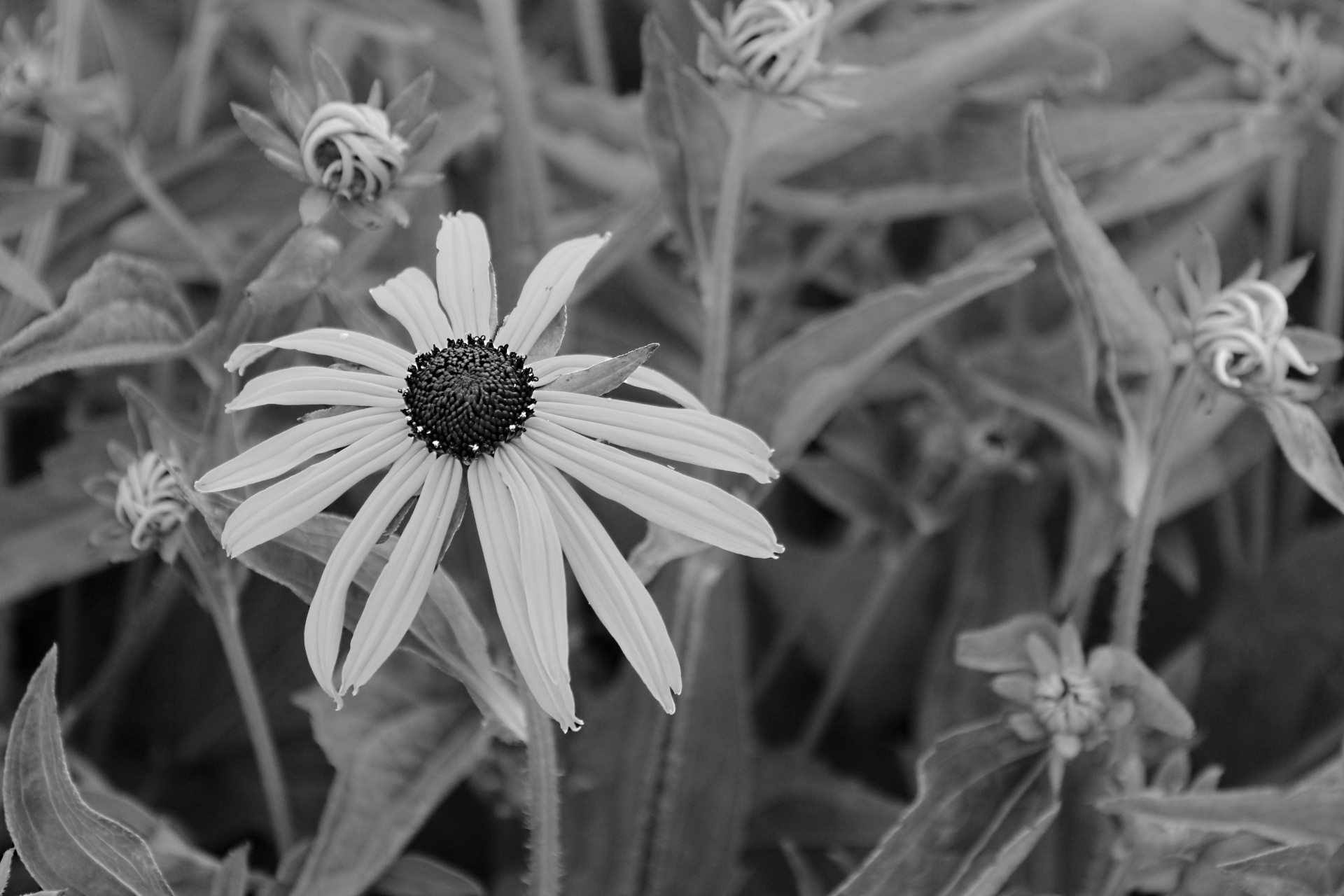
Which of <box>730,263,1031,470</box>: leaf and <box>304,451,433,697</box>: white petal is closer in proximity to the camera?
<box>304,451,433,697</box>: white petal

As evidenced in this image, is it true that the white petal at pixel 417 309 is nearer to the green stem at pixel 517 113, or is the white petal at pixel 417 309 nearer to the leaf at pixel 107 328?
the leaf at pixel 107 328

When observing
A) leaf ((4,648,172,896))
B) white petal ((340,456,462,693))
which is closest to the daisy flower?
white petal ((340,456,462,693))

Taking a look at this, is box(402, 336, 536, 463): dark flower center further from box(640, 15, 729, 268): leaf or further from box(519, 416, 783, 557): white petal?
box(640, 15, 729, 268): leaf

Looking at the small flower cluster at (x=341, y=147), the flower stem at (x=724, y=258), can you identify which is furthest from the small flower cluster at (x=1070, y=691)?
the small flower cluster at (x=341, y=147)

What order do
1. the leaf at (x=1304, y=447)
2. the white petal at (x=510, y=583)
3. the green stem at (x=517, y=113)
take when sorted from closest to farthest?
the white petal at (x=510, y=583) < the leaf at (x=1304, y=447) < the green stem at (x=517, y=113)

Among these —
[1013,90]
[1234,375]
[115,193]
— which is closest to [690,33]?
[1013,90]

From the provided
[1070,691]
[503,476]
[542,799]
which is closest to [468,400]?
[503,476]

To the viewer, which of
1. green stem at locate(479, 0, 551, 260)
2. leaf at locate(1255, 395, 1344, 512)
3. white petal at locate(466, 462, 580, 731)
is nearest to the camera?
white petal at locate(466, 462, 580, 731)

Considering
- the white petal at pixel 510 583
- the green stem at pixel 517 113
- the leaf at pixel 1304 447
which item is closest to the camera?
the white petal at pixel 510 583

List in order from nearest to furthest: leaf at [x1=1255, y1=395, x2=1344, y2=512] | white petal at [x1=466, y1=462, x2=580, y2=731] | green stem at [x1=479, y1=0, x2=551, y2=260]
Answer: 1. white petal at [x1=466, y1=462, x2=580, y2=731]
2. leaf at [x1=1255, y1=395, x2=1344, y2=512]
3. green stem at [x1=479, y1=0, x2=551, y2=260]

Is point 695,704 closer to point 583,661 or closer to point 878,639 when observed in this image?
point 583,661
